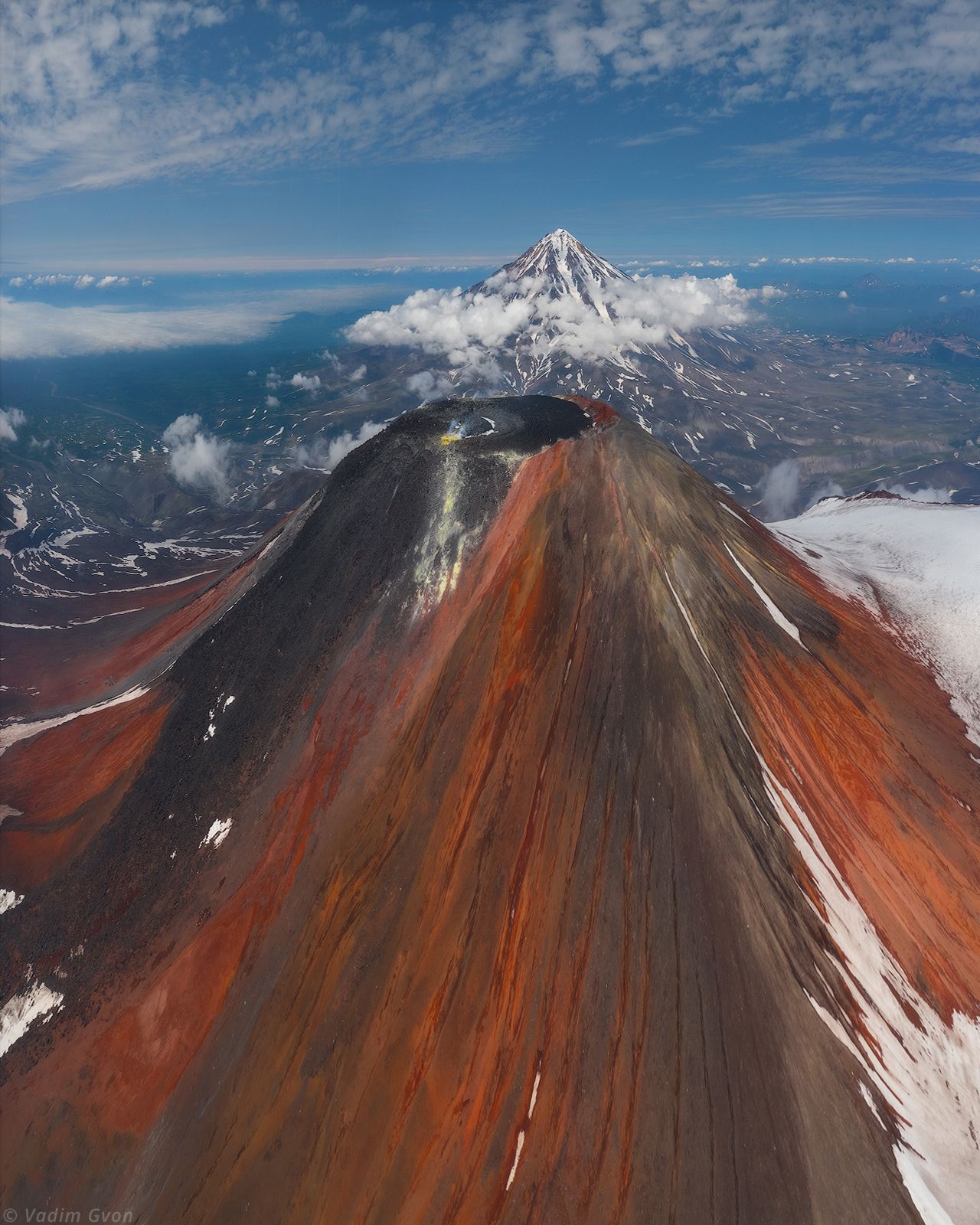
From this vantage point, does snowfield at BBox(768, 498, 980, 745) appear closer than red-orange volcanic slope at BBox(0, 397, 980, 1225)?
No

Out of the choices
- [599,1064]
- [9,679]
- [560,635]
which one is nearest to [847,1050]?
[599,1064]

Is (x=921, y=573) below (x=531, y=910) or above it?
above

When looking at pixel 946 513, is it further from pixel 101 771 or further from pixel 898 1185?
pixel 101 771

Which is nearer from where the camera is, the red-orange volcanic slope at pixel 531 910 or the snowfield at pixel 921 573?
the red-orange volcanic slope at pixel 531 910

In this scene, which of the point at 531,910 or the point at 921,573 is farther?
the point at 921,573
